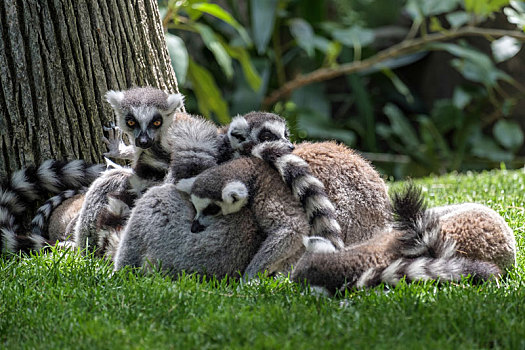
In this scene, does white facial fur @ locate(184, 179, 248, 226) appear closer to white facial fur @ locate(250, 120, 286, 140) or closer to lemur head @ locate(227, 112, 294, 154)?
lemur head @ locate(227, 112, 294, 154)

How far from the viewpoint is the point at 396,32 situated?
526 inches

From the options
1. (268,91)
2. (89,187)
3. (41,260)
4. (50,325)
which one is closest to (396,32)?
(268,91)

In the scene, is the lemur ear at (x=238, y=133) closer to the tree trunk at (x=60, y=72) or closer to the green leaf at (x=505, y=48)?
the tree trunk at (x=60, y=72)

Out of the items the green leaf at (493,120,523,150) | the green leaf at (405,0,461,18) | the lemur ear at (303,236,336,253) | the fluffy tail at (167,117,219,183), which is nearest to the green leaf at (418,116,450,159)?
the green leaf at (493,120,523,150)

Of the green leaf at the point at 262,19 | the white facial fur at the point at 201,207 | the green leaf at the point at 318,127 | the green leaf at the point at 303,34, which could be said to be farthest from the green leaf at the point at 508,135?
the white facial fur at the point at 201,207

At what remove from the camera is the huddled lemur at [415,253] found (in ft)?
11.0

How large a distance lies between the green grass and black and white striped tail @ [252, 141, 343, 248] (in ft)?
1.28

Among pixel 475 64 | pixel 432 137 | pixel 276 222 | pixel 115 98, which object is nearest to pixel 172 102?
pixel 115 98

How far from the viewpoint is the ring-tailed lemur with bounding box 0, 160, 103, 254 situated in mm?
4758

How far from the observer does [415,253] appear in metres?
3.51

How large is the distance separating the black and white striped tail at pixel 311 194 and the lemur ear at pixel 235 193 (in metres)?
0.28

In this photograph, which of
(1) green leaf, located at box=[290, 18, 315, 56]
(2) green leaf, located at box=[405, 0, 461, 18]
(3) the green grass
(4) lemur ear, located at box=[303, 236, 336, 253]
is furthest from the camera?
(1) green leaf, located at box=[290, 18, 315, 56]

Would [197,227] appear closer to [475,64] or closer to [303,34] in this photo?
[303,34]

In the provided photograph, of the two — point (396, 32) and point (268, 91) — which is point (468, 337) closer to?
point (268, 91)
